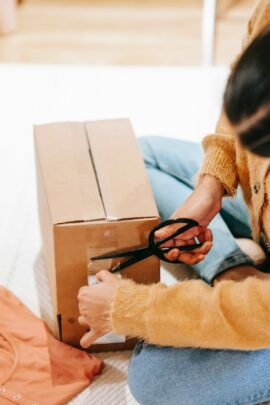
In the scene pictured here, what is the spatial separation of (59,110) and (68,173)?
0.87m

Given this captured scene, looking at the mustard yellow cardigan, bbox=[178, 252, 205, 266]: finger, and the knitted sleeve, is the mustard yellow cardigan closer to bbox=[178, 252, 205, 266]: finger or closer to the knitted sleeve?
the knitted sleeve

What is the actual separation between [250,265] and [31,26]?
1775 mm

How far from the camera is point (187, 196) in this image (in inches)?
51.3

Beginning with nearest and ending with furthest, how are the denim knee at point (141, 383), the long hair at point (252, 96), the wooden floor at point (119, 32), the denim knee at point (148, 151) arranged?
the long hair at point (252, 96), the denim knee at point (141, 383), the denim knee at point (148, 151), the wooden floor at point (119, 32)

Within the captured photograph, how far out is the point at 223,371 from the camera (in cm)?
94

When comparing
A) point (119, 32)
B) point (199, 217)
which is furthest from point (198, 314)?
point (119, 32)

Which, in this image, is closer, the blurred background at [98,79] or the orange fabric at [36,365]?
the orange fabric at [36,365]

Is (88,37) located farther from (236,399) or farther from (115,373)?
(236,399)

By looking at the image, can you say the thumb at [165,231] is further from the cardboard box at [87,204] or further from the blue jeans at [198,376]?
the blue jeans at [198,376]

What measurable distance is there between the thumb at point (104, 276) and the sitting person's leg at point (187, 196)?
0.27 metres

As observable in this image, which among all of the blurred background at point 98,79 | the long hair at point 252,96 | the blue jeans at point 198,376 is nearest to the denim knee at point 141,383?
the blue jeans at point 198,376

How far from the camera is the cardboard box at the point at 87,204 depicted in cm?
102

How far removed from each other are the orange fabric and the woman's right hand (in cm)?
28

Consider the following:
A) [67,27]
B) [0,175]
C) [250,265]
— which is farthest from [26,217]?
[67,27]
